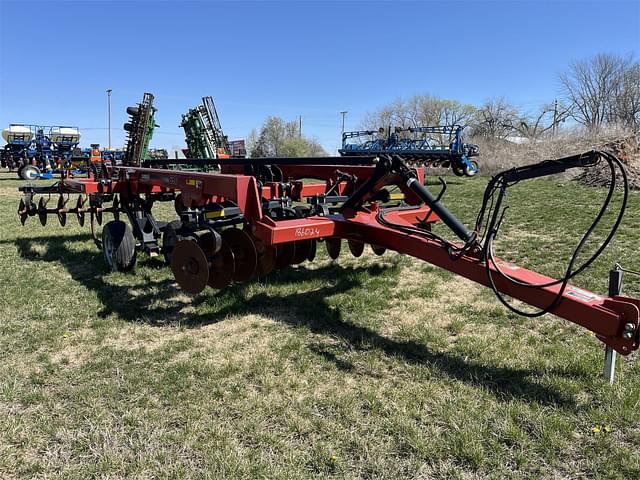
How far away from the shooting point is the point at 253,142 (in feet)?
193

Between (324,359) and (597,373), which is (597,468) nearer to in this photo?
(597,373)

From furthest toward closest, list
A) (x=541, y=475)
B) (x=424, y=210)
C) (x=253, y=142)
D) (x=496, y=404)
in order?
(x=253, y=142) < (x=424, y=210) < (x=496, y=404) < (x=541, y=475)

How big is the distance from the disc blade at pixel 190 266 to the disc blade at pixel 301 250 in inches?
53.1

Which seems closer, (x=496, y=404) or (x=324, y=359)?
(x=496, y=404)

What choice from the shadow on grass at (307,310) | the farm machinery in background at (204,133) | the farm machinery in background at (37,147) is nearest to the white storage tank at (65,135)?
the farm machinery in background at (37,147)

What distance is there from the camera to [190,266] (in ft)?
13.4

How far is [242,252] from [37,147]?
2606 centimetres

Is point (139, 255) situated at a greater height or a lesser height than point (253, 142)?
lesser

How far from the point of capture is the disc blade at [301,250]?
5184 millimetres

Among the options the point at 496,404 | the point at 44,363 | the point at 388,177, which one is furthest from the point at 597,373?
the point at 44,363

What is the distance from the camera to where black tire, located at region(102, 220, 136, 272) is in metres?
5.60

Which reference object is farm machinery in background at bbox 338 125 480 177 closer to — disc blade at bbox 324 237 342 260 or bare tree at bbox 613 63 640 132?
disc blade at bbox 324 237 342 260

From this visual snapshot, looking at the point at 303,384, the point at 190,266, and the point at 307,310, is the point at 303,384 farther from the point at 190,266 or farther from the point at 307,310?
the point at 190,266

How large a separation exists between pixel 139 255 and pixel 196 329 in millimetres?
2772
